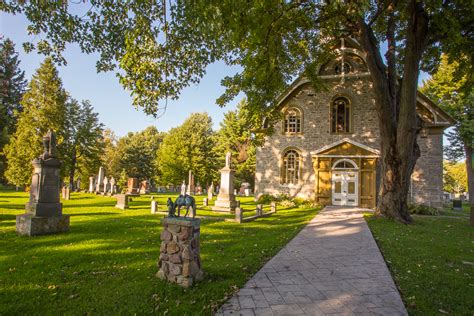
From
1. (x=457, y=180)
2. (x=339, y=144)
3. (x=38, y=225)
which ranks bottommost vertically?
(x=38, y=225)

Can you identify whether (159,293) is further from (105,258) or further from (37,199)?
(37,199)

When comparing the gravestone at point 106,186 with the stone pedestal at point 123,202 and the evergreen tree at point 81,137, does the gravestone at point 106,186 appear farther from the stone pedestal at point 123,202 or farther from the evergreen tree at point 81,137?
the stone pedestal at point 123,202

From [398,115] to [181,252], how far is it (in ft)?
40.1

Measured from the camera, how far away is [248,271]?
203 inches

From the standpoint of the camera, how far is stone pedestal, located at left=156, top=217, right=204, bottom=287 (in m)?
4.29

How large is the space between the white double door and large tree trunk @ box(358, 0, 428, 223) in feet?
20.0

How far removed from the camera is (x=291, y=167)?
20891 mm

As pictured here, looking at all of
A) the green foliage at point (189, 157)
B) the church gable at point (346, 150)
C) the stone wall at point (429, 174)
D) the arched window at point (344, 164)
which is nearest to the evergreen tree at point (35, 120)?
the green foliage at point (189, 157)

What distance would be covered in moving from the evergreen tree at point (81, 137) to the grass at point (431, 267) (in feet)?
103

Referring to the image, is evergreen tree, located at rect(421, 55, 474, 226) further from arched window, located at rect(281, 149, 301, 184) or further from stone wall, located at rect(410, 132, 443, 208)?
arched window, located at rect(281, 149, 301, 184)

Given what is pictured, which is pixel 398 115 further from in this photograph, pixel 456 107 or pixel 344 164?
pixel 456 107

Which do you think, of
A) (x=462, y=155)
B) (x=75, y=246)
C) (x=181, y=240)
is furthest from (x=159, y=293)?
(x=462, y=155)

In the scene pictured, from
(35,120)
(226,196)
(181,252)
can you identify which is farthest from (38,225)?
(35,120)

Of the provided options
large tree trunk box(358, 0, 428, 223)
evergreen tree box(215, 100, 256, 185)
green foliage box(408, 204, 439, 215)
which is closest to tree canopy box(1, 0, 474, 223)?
large tree trunk box(358, 0, 428, 223)
